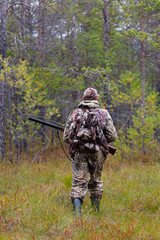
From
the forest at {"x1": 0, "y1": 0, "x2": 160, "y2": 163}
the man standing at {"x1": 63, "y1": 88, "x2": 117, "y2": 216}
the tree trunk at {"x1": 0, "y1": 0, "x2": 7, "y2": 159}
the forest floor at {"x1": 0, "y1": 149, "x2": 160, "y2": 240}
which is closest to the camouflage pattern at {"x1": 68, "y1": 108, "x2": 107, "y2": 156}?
the man standing at {"x1": 63, "y1": 88, "x2": 117, "y2": 216}

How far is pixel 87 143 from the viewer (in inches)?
164

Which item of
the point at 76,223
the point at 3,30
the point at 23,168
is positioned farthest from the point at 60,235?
the point at 3,30

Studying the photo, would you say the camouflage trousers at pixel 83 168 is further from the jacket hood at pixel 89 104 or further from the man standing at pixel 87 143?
the jacket hood at pixel 89 104

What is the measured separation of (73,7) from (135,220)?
11249mm

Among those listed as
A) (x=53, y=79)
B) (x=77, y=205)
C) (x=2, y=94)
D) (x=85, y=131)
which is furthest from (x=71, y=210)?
(x=53, y=79)

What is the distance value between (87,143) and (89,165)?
52cm

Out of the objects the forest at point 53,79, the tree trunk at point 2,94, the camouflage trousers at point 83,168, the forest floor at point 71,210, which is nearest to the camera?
the forest floor at point 71,210

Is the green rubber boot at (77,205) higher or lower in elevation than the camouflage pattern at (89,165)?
lower

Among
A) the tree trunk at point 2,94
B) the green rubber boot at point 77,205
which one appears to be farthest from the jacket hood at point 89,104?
the tree trunk at point 2,94

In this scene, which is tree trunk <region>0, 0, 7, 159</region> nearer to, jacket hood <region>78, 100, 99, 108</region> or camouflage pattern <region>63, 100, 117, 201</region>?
camouflage pattern <region>63, 100, 117, 201</region>

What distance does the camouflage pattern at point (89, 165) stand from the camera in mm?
4355

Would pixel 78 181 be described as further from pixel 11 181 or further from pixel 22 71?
pixel 22 71

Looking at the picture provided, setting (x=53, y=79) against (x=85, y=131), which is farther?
(x=53, y=79)

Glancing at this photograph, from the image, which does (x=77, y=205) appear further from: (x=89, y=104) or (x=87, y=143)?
(x=89, y=104)
